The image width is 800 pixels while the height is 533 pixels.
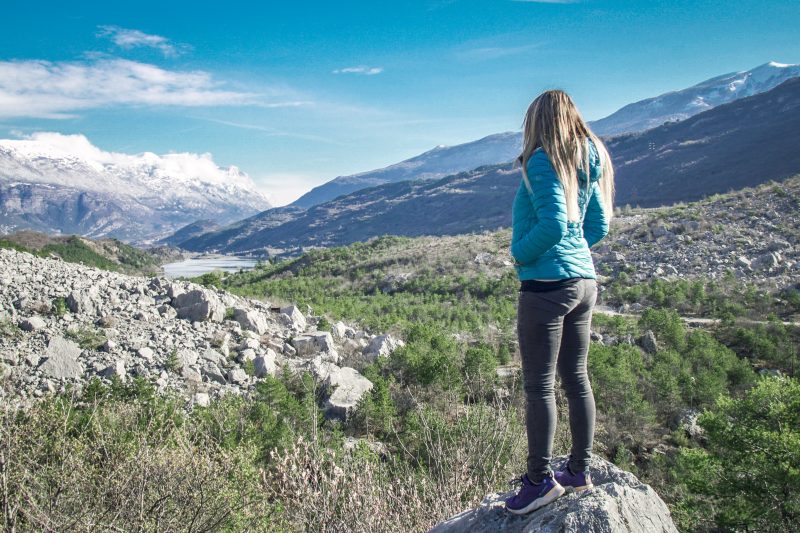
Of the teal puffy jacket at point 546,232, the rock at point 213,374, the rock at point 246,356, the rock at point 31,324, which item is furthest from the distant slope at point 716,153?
the rock at point 31,324

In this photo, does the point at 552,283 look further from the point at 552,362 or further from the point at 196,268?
the point at 196,268

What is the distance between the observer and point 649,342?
1214 centimetres

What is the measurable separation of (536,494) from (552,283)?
39.2 inches

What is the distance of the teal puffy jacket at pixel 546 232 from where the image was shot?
214 cm

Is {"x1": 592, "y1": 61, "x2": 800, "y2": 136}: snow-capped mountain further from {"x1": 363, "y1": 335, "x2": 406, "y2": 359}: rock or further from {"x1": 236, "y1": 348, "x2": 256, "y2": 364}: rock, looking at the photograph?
{"x1": 236, "y1": 348, "x2": 256, "y2": 364}: rock

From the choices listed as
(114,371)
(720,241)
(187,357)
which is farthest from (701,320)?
(114,371)

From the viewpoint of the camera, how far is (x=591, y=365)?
31.6 ft

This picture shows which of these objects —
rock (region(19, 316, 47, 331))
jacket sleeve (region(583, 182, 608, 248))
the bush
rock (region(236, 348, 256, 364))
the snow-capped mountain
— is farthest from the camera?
the snow-capped mountain

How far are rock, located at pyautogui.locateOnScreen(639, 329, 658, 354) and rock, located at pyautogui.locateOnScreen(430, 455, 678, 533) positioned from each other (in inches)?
428

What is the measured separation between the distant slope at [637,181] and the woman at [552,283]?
209 ft

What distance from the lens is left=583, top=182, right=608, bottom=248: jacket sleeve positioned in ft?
8.34

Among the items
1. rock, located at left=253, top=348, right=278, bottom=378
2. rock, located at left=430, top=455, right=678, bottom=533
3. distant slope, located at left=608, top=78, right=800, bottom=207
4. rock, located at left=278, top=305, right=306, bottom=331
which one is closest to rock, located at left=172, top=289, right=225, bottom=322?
rock, located at left=278, top=305, right=306, bottom=331

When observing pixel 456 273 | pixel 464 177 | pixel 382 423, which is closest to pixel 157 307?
pixel 382 423

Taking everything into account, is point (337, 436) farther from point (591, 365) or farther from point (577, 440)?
point (591, 365)
